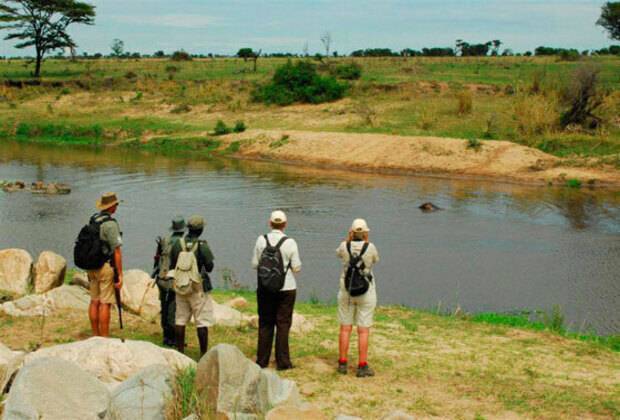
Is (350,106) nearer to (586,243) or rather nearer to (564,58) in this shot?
(586,243)

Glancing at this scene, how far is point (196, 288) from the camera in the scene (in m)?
7.83

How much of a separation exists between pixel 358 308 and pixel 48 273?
4.63 metres

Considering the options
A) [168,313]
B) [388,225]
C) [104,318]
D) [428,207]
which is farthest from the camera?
[428,207]

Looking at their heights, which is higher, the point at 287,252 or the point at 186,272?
the point at 287,252

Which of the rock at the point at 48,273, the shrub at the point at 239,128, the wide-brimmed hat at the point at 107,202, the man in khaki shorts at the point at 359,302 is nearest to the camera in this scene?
the man in khaki shorts at the point at 359,302

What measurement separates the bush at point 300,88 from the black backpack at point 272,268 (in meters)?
33.7

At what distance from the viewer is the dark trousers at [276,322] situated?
25.3ft

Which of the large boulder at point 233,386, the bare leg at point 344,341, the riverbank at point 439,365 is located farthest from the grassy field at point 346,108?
the large boulder at point 233,386

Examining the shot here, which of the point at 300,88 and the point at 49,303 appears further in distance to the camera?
the point at 300,88

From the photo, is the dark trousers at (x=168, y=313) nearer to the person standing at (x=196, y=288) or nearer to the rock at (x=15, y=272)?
the person standing at (x=196, y=288)

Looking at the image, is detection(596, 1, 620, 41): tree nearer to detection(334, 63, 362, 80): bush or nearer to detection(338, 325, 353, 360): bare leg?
detection(334, 63, 362, 80): bush

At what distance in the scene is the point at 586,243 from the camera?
18469mm

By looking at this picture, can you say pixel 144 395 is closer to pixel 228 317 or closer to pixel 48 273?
pixel 228 317

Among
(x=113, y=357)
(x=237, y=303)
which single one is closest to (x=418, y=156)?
(x=237, y=303)
